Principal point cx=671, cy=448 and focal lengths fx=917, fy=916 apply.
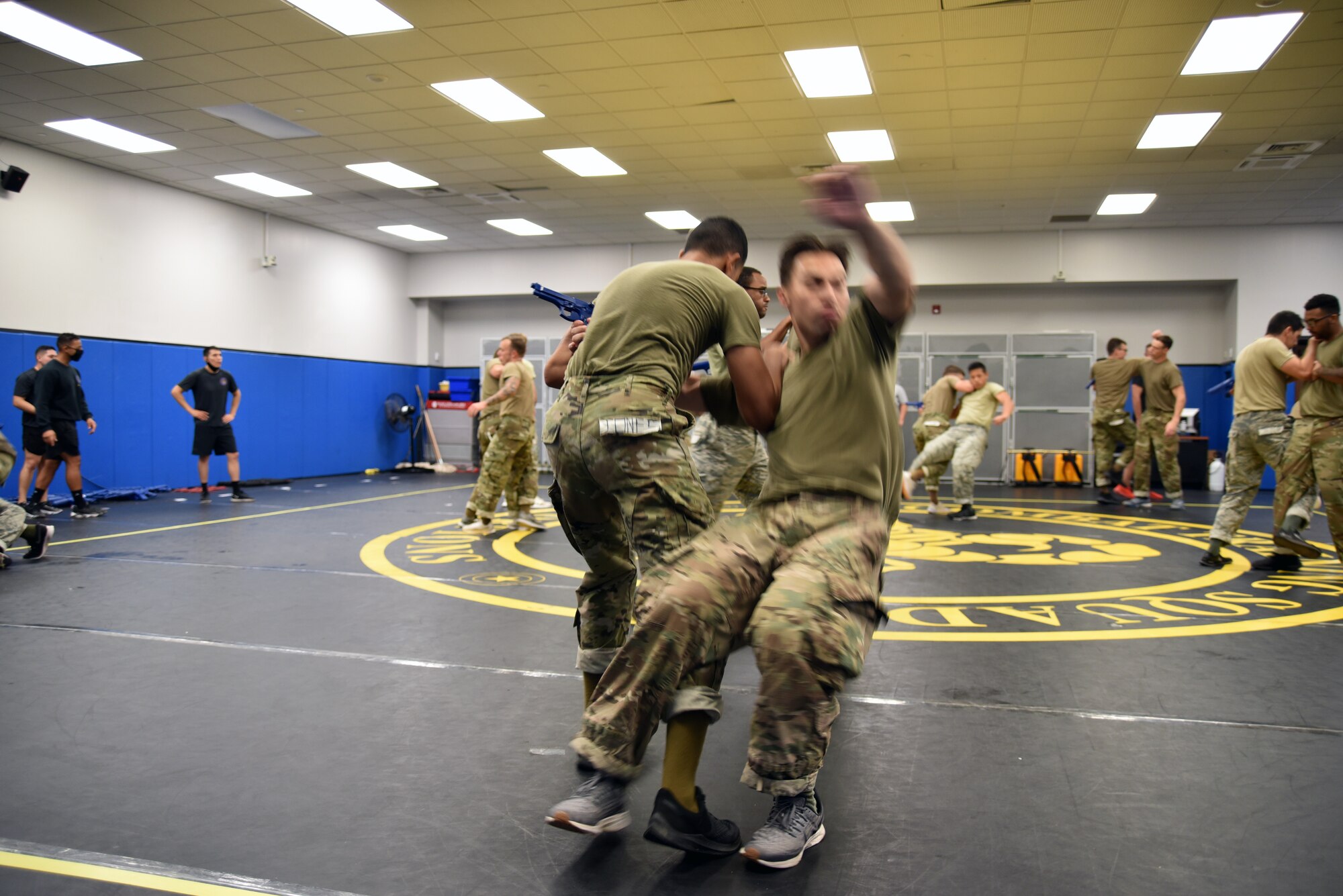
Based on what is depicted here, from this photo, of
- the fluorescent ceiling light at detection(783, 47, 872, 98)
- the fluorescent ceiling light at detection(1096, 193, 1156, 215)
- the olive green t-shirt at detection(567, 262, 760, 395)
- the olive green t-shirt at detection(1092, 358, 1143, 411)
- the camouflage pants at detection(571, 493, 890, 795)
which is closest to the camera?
the camouflage pants at detection(571, 493, 890, 795)

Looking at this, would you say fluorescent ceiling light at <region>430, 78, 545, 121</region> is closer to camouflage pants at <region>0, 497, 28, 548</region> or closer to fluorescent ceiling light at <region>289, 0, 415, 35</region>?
fluorescent ceiling light at <region>289, 0, 415, 35</region>

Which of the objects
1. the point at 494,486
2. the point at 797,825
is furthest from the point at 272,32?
the point at 797,825

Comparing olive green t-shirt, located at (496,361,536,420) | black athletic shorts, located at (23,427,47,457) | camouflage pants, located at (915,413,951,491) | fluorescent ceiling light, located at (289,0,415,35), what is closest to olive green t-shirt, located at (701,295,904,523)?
olive green t-shirt, located at (496,361,536,420)

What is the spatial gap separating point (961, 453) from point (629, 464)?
8.57m

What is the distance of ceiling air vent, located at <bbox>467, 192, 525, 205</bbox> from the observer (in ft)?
45.9

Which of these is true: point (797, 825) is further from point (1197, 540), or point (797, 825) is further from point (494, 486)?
point (1197, 540)

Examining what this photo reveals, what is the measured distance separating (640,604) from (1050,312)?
16.5 meters

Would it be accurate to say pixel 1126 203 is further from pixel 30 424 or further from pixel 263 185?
pixel 30 424

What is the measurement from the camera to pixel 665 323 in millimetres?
2615

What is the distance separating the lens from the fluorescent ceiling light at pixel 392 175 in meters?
12.5

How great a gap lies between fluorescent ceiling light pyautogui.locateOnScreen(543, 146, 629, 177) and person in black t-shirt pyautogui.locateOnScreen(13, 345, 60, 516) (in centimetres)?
628

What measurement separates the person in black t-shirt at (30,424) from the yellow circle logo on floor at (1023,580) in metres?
4.63

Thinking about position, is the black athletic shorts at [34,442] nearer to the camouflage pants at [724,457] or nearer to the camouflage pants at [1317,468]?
the camouflage pants at [724,457]

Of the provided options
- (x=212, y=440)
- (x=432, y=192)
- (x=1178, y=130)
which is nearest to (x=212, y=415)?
(x=212, y=440)
